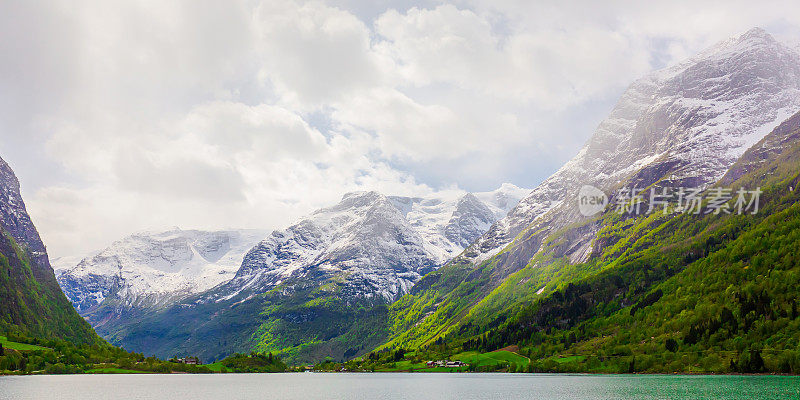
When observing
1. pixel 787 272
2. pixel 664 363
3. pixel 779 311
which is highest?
pixel 787 272

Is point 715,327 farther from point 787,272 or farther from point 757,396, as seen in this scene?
point 757,396

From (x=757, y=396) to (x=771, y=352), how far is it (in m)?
83.3

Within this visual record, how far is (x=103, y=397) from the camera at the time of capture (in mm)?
127125

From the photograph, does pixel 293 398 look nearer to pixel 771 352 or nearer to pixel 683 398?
pixel 683 398

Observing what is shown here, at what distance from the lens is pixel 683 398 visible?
106 metres

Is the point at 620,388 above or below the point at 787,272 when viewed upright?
below

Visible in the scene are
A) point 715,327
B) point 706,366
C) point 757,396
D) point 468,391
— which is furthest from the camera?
point 715,327

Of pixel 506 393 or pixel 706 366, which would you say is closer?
pixel 506 393

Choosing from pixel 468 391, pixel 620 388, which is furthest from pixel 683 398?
pixel 468 391

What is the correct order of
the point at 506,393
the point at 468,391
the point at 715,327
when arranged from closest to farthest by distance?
the point at 506,393, the point at 468,391, the point at 715,327

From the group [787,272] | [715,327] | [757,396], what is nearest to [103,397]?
[757,396]

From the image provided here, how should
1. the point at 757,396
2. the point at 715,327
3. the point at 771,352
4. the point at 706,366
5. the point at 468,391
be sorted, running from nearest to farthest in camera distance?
the point at 757,396 < the point at 468,391 < the point at 771,352 < the point at 706,366 < the point at 715,327

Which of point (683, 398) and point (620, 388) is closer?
point (683, 398)

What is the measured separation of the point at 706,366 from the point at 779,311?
33.6 meters
